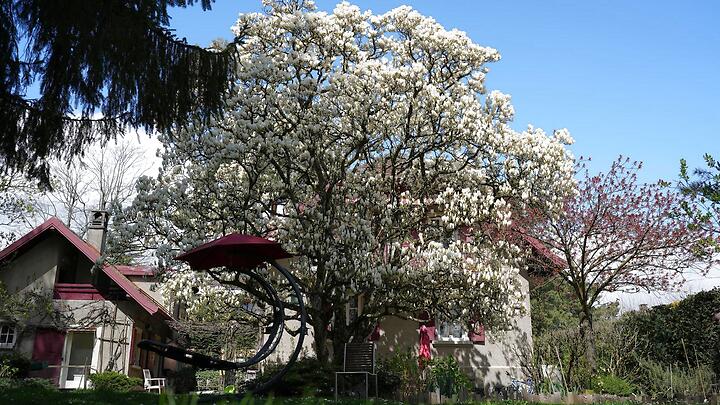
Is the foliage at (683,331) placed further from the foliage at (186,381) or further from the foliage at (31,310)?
the foliage at (31,310)

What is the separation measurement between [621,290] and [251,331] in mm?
12131

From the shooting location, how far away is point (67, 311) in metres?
20.7

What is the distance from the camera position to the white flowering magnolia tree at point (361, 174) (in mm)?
12719

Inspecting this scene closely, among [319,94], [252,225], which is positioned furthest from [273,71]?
[252,225]

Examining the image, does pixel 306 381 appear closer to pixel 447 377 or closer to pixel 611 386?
pixel 447 377

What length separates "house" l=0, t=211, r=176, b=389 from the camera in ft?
66.1

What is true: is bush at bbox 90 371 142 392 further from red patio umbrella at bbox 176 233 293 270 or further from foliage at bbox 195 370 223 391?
red patio umbrella at bbox 176 233 293 270

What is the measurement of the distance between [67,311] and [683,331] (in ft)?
64.0

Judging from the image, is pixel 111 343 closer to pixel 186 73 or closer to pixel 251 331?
pixel 251 331

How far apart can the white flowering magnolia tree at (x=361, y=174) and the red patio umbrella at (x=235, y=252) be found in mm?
3095

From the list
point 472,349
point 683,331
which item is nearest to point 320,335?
point 472,349

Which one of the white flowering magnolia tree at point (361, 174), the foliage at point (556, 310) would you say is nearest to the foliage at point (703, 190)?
the white flowering magnolia tree at point (361, 174)

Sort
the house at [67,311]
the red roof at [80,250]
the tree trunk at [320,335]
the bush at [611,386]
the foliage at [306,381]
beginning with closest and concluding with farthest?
the foliage at [306,381], the bush at [611,386], the tree trunk at [320,335], the house at [67,311], the red roof at [80,250]

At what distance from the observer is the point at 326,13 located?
13539mm
